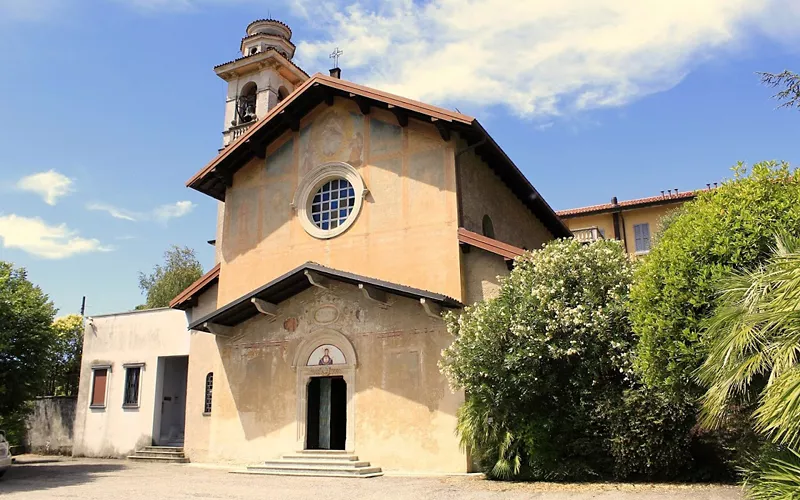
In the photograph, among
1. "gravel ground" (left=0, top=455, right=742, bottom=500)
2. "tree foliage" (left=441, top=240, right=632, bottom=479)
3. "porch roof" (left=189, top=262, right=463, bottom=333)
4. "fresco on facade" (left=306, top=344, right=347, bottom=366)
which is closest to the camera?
"gravel ground" (left=0, top=455, right=742, bottom=500)

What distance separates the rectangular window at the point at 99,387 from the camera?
2063cm

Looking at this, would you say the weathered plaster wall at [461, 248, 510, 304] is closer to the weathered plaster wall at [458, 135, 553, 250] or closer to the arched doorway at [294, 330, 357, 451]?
the weathered plaster wall at [458, 135, 553, 250]

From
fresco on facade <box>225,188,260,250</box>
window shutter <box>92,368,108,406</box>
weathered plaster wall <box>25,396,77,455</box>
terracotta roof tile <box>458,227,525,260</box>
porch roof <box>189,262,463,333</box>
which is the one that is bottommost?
weathered plaster wall <box>25,396,77,455</box>

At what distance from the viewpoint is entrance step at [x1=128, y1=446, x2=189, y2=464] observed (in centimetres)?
1775

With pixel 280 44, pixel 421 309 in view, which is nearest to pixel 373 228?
pixel 421 309

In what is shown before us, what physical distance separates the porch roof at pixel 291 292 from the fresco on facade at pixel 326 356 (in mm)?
1629

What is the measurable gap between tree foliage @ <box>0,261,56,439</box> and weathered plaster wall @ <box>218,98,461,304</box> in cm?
463

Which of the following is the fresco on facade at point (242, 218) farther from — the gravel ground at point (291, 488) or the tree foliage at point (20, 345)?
the gravel ground at point (291, 488)

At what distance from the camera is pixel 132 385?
66.9 ft

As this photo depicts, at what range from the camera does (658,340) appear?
8.62 m

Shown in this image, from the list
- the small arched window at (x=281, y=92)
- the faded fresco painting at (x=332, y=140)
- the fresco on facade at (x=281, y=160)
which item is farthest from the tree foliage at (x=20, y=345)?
the small arched window at (x=281, y=92)

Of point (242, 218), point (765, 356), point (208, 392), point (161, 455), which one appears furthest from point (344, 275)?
point (765, 356)

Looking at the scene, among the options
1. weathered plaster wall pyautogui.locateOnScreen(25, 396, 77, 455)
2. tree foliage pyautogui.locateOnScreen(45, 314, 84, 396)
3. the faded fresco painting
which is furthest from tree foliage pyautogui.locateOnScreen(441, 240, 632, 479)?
tree foliage pyautogui.locateOnScreen(45, 314, 84, 396)

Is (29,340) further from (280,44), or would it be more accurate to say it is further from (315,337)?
(280,44)
